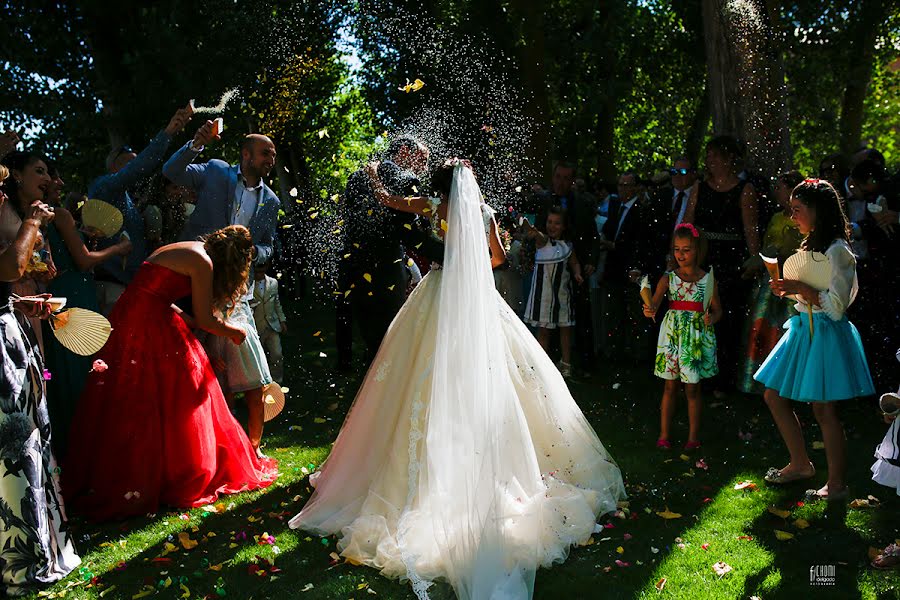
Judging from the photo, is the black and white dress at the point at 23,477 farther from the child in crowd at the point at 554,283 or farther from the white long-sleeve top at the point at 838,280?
the child in crowd at the point at 554,283

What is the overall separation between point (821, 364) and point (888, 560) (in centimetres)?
111

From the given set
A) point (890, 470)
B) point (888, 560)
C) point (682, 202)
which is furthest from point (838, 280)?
point (682, 202)

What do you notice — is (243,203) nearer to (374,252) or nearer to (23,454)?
(374,252)

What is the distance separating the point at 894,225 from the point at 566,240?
299cm

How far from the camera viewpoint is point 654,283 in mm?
7738

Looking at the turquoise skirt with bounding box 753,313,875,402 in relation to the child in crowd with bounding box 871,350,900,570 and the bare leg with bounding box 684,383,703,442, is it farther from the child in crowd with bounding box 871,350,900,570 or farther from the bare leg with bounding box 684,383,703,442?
the bare leg with bounding box 684,383,703,442

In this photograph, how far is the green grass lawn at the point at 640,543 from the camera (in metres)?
3.63

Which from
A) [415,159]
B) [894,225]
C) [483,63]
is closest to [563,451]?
[415,159]

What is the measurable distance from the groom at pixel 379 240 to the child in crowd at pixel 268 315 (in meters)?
0.72

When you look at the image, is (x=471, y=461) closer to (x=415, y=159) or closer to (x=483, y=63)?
(x=415, y=159)

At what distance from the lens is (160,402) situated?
4684mm

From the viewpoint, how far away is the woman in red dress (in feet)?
14.9

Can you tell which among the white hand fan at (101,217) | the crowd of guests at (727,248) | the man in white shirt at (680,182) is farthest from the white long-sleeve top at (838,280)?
the white hand fan at (101,217)

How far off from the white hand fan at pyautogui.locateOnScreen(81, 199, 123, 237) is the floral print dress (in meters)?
3.90
